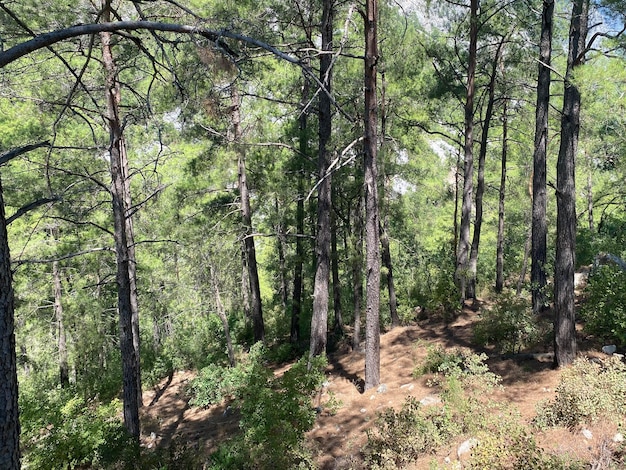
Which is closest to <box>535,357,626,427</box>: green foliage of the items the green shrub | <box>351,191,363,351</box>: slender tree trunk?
the green shrub

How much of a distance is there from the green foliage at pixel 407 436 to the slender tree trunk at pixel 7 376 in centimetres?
376

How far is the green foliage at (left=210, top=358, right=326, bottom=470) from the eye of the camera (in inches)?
183

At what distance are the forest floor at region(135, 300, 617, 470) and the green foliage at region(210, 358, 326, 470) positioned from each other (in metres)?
0.79

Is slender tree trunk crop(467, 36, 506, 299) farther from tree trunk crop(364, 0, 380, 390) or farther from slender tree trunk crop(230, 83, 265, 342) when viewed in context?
slender tree trunk crop(230, 83, 265, 342)

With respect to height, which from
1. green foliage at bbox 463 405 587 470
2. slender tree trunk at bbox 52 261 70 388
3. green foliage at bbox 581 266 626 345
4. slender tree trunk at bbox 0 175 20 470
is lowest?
slender tree trunk at bbox 52 261 70 388

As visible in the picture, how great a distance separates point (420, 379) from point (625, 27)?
701 centimetres

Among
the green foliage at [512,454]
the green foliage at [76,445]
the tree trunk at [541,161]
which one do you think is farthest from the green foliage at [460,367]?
the green foliage at [76,445]

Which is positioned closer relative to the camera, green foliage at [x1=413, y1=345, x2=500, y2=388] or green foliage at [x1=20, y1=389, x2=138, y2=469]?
green foliage at [x1=20, y1=389, x2=138, y2=469]

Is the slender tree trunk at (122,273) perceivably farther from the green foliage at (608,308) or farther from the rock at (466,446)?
the green foliage at (608,308)

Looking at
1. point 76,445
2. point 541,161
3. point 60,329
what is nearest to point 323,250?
point 541,161

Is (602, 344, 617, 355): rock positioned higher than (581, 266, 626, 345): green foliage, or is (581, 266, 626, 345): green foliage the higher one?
(581, 266, 626, 345): green foliage

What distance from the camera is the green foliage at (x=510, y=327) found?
26.5ft

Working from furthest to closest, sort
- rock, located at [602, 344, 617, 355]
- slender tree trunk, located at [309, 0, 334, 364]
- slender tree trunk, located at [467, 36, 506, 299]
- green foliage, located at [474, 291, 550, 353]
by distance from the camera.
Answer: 1. slender tree trunk, located at [467, 36, 506, 299]
2. slender tree trunk, located at [309, 0, 334, 364]
3. green foliage, located at [474, 291, 550, 353]
4. rock, located at [602, 344, 617, 355]

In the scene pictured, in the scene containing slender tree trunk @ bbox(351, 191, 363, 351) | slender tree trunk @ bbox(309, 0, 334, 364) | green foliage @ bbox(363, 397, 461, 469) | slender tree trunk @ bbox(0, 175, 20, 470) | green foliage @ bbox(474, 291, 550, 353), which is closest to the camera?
slender tree trunk @ bbox(0, 175, 20, 470)
